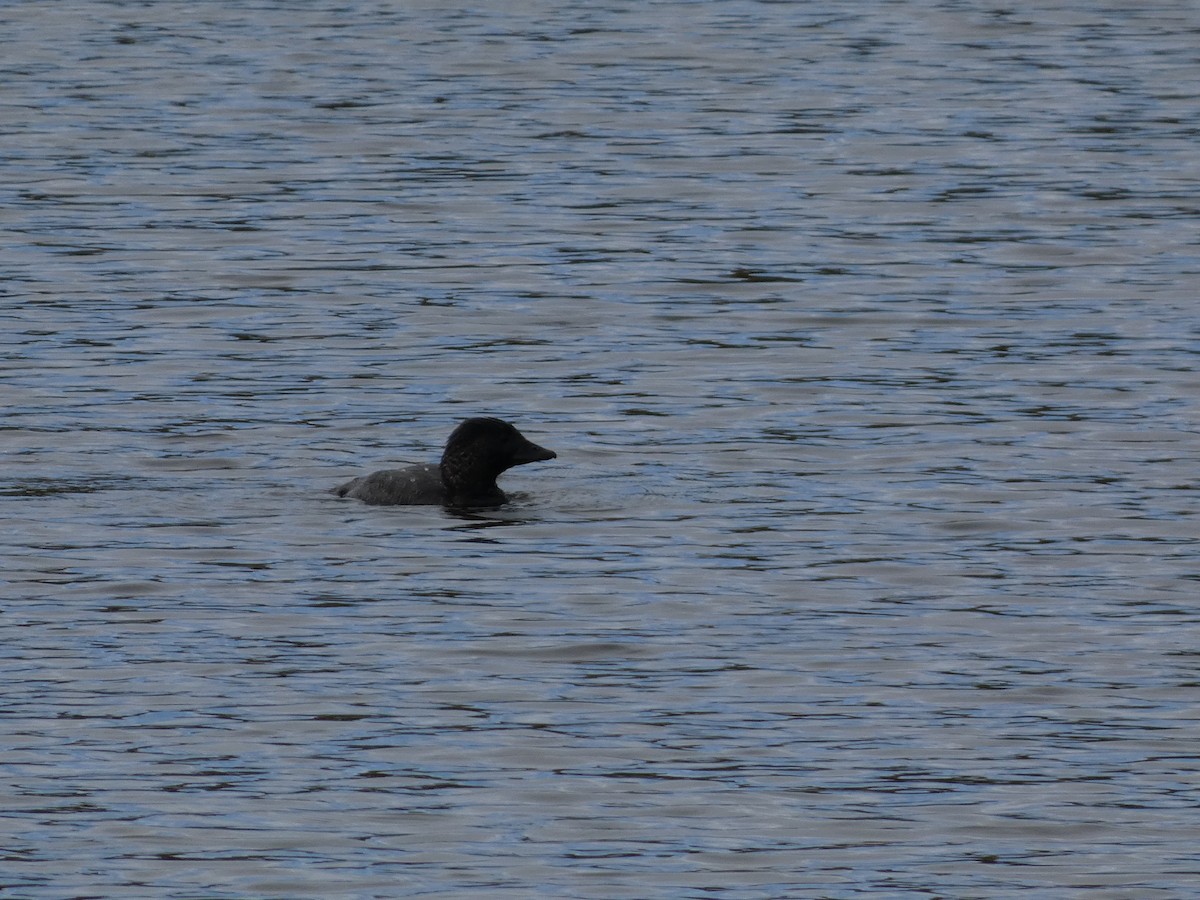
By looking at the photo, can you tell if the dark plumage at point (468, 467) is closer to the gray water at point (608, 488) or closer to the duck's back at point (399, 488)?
the duck's back at point (399, 488)

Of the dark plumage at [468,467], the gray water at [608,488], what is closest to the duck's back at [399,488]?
the dark plumage at [468,467]

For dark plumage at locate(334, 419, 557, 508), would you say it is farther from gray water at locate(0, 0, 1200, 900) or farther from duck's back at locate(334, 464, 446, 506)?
gray water at locate(0, 0, 1200, 900)

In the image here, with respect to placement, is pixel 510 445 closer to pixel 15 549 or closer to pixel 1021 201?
pixel 15 549

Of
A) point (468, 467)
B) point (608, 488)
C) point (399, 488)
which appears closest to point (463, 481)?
point (468, 467)

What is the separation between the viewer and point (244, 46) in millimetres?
45688

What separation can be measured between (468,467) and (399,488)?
20.2 inches

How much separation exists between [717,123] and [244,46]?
10.8 metres

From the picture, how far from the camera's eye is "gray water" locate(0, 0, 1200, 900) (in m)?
12.4

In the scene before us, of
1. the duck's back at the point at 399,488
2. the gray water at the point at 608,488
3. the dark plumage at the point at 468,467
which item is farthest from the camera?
the dark plumage at the point at 468,467

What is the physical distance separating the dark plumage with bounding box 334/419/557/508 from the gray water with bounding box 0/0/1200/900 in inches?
10.1

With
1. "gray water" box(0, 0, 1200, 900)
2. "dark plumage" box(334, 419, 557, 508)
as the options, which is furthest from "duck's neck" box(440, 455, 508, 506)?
"gray water" box(0, 0, 1200, 900)

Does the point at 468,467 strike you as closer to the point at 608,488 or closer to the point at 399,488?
the point at 399,488

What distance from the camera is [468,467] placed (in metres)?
19.3

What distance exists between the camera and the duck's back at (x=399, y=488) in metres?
19.0
